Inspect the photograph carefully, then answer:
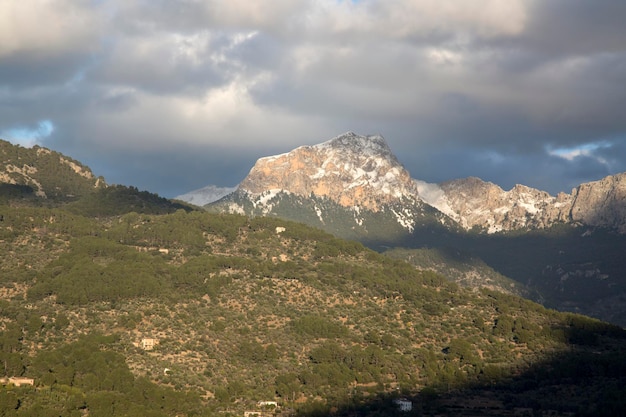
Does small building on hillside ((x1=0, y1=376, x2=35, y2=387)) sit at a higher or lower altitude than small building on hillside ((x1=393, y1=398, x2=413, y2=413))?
higher

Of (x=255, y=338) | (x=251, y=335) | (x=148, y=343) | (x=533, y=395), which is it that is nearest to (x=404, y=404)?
(x=533, y=395)

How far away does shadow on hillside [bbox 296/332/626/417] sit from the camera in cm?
13112

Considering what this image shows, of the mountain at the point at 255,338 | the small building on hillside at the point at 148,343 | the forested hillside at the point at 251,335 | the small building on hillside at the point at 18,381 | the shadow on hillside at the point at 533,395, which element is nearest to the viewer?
the small building on hillside at the point at 18,381

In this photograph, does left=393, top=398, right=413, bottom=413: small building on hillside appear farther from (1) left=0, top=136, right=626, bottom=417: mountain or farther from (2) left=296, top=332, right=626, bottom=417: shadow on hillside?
(1) left=0, top=136, right=626, bottom=417: mountain

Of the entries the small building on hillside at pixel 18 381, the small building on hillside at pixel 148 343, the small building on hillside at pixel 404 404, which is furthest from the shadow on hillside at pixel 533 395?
the small building on hillside at pixel 18 381

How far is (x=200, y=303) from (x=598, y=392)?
65486 mm

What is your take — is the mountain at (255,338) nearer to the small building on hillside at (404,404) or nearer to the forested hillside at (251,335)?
the forested hillside at (251,335)

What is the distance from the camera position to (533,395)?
140875mm

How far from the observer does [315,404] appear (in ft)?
435

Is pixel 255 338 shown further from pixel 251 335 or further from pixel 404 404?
pixel 404 404

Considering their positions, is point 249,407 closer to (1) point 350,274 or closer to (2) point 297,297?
(2) point 297,297

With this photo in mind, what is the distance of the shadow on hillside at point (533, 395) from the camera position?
131125mm

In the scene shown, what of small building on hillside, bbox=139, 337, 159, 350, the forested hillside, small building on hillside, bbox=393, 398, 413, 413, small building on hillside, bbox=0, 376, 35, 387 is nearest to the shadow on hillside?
small building on hillside, bbox=393, 398, 413, 413

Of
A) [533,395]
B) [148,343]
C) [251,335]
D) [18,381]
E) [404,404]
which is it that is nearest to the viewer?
[18,381]
